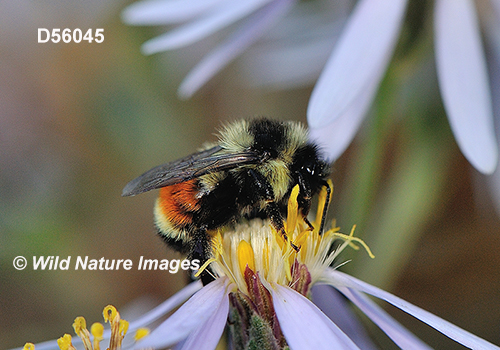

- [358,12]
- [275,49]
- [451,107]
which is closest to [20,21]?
[275,49]

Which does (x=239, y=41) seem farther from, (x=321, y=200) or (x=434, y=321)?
(x=434, y=321)

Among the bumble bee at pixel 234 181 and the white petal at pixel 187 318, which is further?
the bumble bee at pixel 234 181

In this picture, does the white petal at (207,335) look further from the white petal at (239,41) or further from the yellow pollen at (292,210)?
the white petal at (239,41)

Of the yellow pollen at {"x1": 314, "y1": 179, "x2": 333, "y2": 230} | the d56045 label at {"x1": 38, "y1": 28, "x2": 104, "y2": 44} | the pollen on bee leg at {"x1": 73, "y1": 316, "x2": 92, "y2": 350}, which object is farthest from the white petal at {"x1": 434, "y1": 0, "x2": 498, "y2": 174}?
the d56045 label at {"x1": 38, "y1": 28, "x2": 104, "y2": 44}

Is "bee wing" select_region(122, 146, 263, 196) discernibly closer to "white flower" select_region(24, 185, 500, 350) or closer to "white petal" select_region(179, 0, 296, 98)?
"white flower" select_region(24, 185, 500, 350)

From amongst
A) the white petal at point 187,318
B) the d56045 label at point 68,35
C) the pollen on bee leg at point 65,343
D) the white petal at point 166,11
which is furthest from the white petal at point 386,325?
the d56045 label at point 68,35
